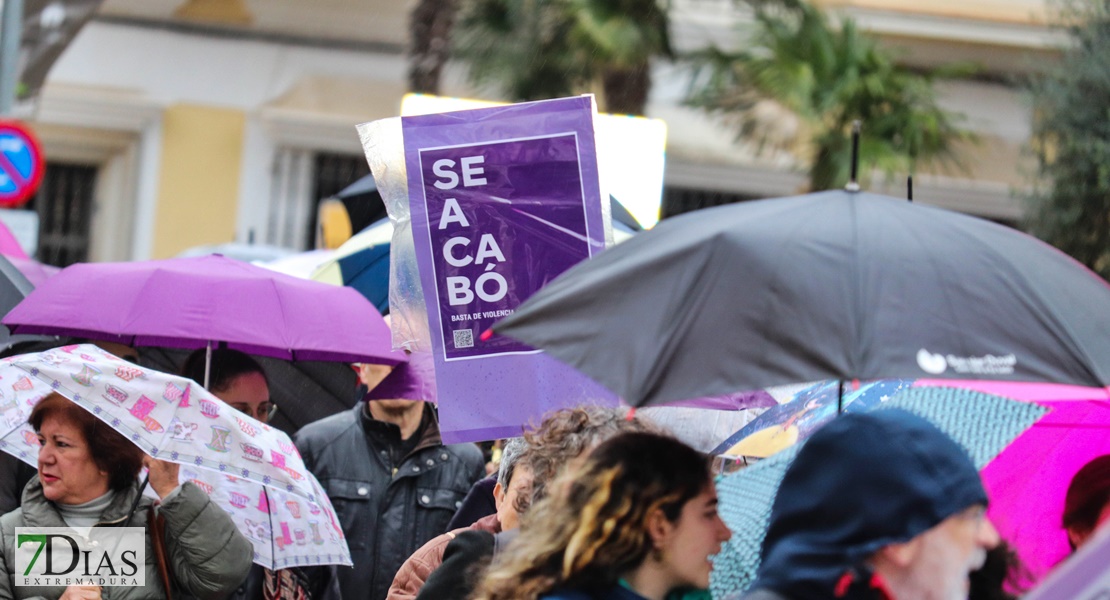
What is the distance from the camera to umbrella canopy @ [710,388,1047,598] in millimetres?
3311

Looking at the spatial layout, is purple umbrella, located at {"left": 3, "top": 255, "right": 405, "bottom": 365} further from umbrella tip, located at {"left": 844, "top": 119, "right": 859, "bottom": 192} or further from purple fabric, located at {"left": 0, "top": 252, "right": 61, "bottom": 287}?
umbrella tip, located at {"left": 844, "top": 119, "right": 859, "bottom": 192}

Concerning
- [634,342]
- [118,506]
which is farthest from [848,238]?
[118,506]

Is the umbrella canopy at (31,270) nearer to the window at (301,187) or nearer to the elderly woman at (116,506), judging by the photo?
the elderly woman at (116,506)

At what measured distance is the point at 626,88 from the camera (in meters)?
15.0

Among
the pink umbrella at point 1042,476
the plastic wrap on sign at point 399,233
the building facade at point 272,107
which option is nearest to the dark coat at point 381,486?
the plastic wrap on sign at point 399,233

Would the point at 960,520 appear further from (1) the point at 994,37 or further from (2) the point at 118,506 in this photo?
(1) the point at 994,37

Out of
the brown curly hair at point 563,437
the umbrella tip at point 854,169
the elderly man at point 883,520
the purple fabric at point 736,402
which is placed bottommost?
the purple fabric at point 736,402

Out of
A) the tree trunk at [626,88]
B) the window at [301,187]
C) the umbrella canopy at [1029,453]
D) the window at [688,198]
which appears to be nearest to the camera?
the umbrella canopy at [1029,453]

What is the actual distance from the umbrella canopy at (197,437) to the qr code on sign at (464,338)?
61 cm

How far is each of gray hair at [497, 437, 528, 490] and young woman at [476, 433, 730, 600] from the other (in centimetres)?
91

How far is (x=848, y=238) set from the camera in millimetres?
2941

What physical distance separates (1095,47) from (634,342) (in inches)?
325

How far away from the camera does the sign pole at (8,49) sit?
1210 centimetres

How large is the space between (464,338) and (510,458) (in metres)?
0.36
